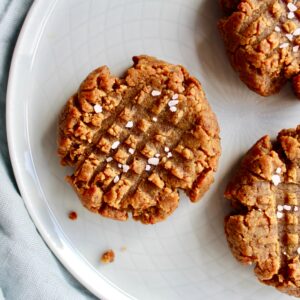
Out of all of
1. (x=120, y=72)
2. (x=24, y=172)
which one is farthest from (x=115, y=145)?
(x=24, y=172)

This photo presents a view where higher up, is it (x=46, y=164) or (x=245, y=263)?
(x=46, y=164)

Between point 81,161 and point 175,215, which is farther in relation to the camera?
point 175,215

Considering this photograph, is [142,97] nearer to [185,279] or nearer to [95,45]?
[95,45]

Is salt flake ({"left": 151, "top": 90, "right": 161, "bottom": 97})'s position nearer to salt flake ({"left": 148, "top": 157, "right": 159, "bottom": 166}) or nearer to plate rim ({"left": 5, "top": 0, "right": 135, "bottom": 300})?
salt flake ({"left": 148, "top": 157, "right": 159, "bottom": 166})

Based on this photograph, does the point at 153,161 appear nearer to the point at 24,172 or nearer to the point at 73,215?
the point at 73,215

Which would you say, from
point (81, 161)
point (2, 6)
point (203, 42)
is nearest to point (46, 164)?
point (81, 161)

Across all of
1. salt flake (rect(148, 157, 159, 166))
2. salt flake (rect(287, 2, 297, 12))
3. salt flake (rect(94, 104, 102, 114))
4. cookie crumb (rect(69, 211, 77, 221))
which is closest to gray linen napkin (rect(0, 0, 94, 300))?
cookie crumb (rect(69, 211, 77, 221))

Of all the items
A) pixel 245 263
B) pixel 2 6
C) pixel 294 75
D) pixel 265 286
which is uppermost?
pixel 2 6

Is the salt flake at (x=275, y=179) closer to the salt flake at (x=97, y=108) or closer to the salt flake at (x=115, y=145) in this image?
the salt flake at (x=115, y=145)
